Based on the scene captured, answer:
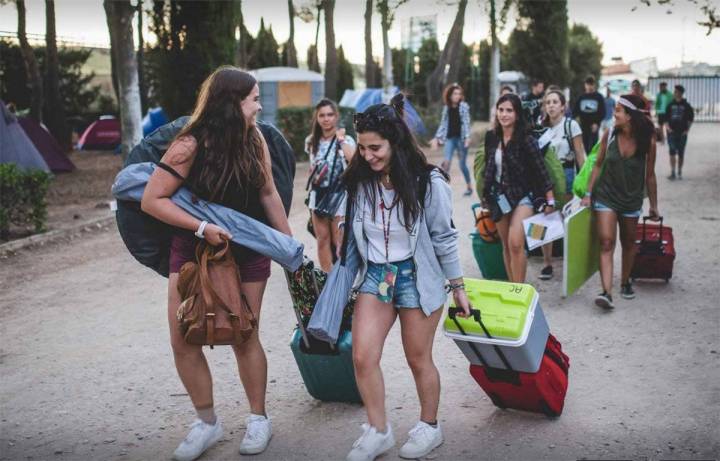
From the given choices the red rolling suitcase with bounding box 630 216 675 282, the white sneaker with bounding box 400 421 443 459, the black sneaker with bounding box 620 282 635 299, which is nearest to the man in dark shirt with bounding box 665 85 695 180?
the red rolling suitcase with bounding box 630 216 675 282

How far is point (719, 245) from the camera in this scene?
8883 mm

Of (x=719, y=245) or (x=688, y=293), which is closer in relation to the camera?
(x=688, y=293)

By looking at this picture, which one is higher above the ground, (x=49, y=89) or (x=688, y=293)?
(x=49, y=89)

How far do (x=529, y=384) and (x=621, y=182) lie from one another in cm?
285

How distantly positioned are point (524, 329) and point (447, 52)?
84.0ft

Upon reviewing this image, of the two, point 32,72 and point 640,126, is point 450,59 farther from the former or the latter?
point 640,126

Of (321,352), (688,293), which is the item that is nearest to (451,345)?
(321,352)

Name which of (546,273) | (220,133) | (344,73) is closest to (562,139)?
(546,273)

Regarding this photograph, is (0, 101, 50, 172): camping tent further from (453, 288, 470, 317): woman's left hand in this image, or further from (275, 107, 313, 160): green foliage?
(453, 288, 470, 317): woman's left hand

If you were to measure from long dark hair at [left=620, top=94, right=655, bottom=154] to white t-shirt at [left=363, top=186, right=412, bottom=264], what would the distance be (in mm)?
3361

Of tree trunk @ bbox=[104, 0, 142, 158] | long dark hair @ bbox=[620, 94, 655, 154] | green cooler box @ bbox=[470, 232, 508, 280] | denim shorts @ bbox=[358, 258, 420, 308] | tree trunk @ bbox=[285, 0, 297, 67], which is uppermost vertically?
tree trunk @ bbox=[285, 0, 297, 67]

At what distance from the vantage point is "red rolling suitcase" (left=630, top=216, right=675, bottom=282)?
23.3ft

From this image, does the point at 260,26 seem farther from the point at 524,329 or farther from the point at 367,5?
the point at 524,329

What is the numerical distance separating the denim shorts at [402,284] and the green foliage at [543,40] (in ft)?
104
